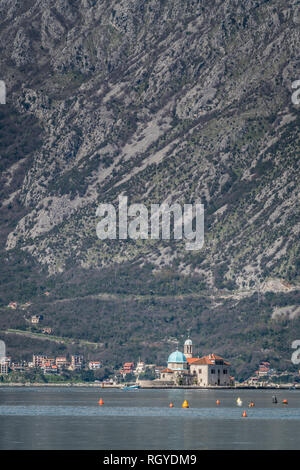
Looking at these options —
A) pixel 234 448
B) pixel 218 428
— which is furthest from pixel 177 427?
pixel 234 448

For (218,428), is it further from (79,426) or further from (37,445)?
(37,445)
